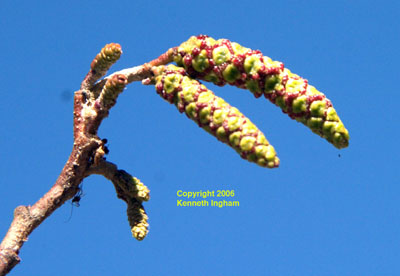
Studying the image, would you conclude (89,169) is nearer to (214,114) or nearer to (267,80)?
(214,114)

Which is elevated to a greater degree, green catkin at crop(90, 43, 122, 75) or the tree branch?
green catkin at crop(90, 43, 122, 75)

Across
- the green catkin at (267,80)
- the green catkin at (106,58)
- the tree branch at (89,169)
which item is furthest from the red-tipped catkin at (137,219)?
the green catkin at (267,80)

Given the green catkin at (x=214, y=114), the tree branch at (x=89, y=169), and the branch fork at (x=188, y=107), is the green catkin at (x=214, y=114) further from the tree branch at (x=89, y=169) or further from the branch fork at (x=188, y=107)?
the tree branch at (x=89, y=169)

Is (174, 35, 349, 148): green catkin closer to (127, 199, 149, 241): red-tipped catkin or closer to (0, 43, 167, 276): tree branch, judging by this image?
(0, 43, 167, 276): tree branch

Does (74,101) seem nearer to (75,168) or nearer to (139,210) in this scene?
(75,168)

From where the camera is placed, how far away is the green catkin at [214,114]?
2500 millimetres

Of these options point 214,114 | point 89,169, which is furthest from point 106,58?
point 214,114

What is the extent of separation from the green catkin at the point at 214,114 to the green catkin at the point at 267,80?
5.5 inches

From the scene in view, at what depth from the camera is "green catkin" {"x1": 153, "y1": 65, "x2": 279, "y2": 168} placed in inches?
98.4

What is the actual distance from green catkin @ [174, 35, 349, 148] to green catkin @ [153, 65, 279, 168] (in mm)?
141

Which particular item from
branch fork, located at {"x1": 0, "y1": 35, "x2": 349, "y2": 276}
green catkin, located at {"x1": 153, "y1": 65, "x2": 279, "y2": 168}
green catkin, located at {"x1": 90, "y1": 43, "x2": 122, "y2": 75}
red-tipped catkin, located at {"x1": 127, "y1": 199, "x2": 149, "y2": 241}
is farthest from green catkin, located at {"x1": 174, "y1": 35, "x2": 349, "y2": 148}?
red-tipped catkin, located at {"x1": 127, "y1": 199, "x2": 149, "y2": 241}

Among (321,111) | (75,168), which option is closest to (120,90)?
(75,168)

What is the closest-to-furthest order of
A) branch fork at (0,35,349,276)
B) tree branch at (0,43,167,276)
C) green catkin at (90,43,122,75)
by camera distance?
1. branch fork at (0,35,349,276)
2. tree branch at (0,43,167,276)
3. green catkin at (90,43,122,75)

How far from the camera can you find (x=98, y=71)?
335 centimetres
